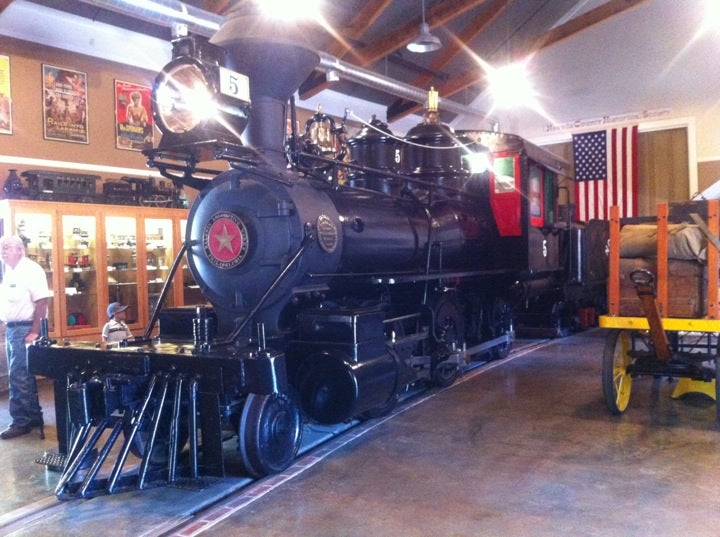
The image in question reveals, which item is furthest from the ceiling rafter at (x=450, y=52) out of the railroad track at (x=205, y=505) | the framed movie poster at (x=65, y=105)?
the railroad track at (x=205, y=505)

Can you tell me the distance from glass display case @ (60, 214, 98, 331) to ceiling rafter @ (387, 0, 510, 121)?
7495mm

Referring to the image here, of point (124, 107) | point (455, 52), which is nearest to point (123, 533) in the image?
point (124, 107)

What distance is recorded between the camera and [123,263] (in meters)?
8.20

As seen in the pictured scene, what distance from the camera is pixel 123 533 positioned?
312 centimetres

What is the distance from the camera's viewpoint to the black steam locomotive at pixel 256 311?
353 centimetres

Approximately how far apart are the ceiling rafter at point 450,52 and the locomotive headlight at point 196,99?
8.49m

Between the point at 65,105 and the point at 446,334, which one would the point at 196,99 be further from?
the point at 65,105

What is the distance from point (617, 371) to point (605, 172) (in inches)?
362

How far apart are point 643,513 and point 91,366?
122 inches

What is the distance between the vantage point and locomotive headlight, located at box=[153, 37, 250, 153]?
3.75 meters

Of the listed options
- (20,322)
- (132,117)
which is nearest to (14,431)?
(20,322)

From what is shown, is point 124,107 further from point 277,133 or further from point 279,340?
point 279,340

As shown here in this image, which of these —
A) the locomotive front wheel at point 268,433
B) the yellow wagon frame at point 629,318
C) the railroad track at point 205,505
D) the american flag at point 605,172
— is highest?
the american flag at point 605,172

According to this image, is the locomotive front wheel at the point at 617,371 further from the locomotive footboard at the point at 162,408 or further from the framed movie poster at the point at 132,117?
the framed movie poster at the point at 132,117
